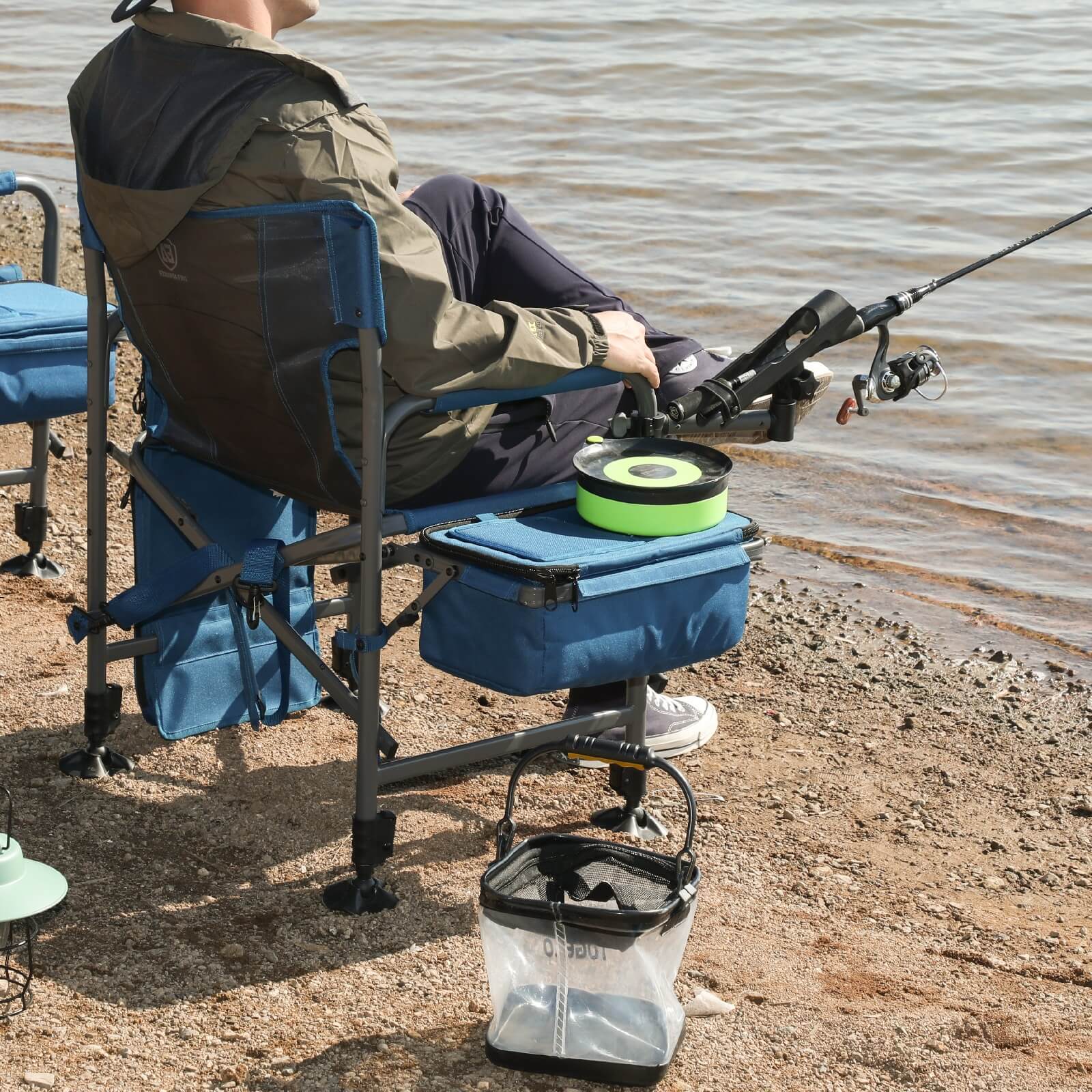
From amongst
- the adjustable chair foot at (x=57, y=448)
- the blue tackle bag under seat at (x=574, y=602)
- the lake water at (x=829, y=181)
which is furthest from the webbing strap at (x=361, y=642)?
the lake water at (x=829, y=181)

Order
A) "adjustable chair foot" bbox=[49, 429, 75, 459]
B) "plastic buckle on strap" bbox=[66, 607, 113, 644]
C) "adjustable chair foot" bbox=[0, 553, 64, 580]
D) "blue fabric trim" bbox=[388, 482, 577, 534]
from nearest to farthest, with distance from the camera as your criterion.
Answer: "blue fabric trim" bbox=[388, 482, 577, 534] < "plastic buckle on strap" bbox=[66, 607, 113, 644] < "adjustable chair foot" bbox=[0, 553, 64, 580] < "adjustable chair foot" bbox=[49, 429, 75, 459]

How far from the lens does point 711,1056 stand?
255cm

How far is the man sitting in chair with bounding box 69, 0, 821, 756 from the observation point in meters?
2.68

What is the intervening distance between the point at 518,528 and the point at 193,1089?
1.07 meters

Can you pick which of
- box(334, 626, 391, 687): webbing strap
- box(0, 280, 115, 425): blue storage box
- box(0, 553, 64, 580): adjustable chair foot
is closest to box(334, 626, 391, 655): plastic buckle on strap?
box(334, 626, 391, 687): webbing strap

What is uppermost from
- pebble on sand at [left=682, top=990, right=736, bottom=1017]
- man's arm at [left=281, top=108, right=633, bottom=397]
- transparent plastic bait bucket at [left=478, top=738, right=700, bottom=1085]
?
man's arm at [left=281, top=108, right=633, bottom=397]

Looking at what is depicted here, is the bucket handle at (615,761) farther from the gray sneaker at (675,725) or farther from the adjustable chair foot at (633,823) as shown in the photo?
the gray sneaker at (675,725)

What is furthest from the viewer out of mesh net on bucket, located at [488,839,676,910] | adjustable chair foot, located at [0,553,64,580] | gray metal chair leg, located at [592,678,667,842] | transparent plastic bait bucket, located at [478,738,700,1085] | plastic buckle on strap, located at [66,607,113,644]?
adjustable chair foot, located at [0,553,64,580]

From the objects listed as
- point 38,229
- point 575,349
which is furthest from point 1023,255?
point 575,349

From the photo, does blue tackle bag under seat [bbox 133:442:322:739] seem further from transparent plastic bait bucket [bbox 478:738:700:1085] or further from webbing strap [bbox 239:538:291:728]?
transparent plastic bait bucket [bbox 478:738:700:1085]

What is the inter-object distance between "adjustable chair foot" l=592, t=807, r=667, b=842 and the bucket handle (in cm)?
51

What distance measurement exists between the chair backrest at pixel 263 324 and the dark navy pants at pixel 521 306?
27 centimetres

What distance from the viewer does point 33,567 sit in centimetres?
439

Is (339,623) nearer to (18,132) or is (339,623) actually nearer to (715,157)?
(715,157)
